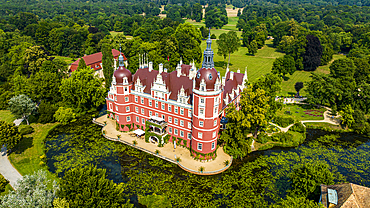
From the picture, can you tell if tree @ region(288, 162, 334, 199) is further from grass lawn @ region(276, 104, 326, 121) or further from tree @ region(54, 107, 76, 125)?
tree @ region(54, 107, 76, 125)

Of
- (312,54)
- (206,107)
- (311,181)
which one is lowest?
(311,181)

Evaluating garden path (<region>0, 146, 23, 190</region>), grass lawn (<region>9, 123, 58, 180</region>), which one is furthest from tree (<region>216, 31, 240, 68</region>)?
garden path (<region>0, 146, 23, 190</region>)

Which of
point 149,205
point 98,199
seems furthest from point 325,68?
point 98,199

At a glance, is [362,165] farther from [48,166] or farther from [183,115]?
[48,166]

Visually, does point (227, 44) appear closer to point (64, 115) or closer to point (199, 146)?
point (199, 146)

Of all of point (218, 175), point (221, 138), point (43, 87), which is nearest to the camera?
point (218, 175)

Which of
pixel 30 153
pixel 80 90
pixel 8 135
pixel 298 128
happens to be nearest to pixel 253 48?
pixel 298 128

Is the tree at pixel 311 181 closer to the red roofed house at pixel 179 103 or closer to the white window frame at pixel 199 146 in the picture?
the red roofed house at pixel 179 103
